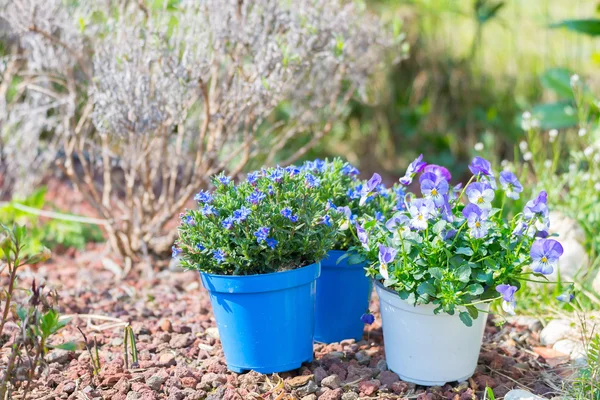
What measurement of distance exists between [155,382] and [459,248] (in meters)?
1.03

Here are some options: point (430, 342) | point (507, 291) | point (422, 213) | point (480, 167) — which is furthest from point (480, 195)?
point (430, 342)

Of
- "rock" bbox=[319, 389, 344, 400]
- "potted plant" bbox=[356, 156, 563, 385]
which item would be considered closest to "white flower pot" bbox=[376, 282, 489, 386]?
"potted plant" bbox=[356, 156, 563, 385]

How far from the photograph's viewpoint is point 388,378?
7.12 feet

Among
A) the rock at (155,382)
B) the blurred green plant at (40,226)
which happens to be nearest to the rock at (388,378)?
the rock at (155,382)

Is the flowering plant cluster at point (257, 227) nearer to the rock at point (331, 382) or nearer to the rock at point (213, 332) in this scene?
the rock at point (331, 382)

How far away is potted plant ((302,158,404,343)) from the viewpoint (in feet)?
7.76

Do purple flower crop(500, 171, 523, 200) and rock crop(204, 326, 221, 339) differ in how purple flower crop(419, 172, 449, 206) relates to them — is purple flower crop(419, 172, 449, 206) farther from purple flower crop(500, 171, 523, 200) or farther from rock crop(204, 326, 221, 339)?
rock crop(204, 326, 221, 339)

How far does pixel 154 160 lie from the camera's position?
3.20m

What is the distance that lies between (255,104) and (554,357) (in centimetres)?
155

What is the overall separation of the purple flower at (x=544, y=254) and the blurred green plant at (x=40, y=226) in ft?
8.15

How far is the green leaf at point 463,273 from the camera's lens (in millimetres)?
1988

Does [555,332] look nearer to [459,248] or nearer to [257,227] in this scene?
[459,248]

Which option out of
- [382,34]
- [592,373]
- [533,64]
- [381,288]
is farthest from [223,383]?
[533,64]

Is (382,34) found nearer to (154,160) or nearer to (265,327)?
(154,160)
